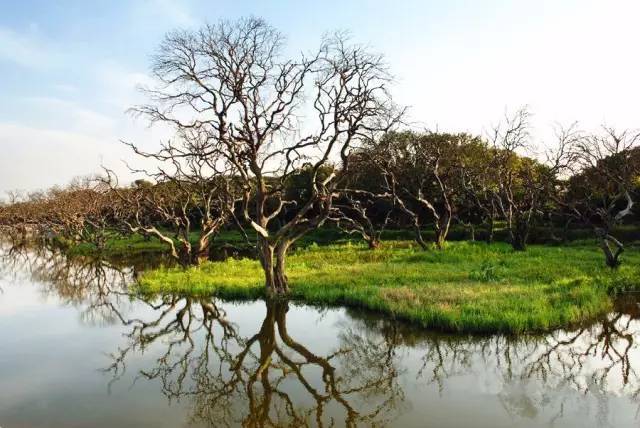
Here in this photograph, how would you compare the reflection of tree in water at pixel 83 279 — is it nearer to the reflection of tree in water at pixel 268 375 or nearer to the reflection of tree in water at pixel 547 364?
the reflection of tree in water at pixel 268 375

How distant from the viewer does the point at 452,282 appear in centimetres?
2056

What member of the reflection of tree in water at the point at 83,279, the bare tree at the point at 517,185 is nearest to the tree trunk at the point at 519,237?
the bare tree at the point at 517,185

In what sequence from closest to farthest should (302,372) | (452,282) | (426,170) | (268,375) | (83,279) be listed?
(268,375) < (302,372) < (452,282) < (83,279) < (426,170)

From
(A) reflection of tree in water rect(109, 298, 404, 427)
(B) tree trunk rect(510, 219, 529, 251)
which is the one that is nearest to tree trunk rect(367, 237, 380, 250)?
(B) tree trunk rect(510, 219, 529, 251)

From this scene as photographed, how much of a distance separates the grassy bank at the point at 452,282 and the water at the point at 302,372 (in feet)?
2.34

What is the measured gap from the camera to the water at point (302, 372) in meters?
9.50

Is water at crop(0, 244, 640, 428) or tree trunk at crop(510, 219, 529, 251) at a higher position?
tree trunk at crop(510, 219, 529, 251)

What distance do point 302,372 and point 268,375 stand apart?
0.78 m

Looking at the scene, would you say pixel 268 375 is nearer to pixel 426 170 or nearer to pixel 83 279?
pixel 83 279

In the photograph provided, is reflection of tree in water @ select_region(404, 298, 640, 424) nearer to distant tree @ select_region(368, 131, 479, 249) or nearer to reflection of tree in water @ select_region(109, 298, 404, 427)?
reflection of tree in water @ select_region(109, 298, 404, 427)

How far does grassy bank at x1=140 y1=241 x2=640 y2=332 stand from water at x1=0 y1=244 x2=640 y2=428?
0.71 m

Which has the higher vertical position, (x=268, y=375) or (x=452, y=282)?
(x=452, y=282)

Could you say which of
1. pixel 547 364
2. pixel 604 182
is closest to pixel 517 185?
pixel 604 182

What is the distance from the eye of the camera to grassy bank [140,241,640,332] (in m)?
15.3
